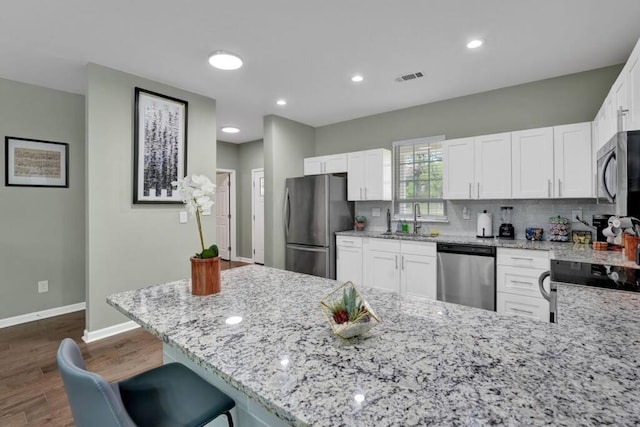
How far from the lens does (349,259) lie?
4.18m

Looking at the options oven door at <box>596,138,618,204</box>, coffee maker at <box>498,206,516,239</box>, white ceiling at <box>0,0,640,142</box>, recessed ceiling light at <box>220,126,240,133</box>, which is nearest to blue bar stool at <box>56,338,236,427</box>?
oven door at <box>596,138,618,204</box>

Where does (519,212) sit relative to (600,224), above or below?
above

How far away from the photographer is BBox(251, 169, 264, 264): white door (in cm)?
658

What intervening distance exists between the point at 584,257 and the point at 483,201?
1.46 metres

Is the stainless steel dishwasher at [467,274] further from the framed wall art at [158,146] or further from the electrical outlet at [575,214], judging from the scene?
the framed wall art at [158,146]

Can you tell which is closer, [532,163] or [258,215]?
[532,163]

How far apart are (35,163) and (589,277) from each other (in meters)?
5.19

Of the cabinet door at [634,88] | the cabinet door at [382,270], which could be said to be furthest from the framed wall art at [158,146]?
the cabinet door at [634,88]

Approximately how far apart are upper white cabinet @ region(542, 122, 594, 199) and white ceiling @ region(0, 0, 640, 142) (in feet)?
2.20

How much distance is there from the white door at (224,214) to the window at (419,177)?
3.96m

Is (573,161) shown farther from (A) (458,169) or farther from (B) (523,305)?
(B) (523,305)

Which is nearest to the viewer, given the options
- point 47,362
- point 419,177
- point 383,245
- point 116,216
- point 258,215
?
point 47,362

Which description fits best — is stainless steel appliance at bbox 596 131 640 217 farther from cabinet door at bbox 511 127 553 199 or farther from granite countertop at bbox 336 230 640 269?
cabinet door at bbox 511 127 553 199

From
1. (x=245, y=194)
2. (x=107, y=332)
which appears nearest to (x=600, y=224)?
(x=107, y=332)
